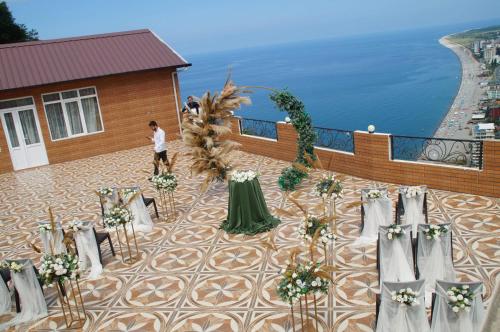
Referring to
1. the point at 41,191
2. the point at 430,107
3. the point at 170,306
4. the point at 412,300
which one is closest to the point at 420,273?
the point at 412,300

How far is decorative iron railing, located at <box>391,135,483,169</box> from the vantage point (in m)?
8.03

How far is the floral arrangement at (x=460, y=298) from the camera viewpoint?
3.80 metres

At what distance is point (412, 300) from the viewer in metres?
3.98

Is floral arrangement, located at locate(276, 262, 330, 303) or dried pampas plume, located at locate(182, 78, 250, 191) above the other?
dried pampas plume, located at locate(182, 78, 250, 191)

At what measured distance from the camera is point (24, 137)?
14016mm

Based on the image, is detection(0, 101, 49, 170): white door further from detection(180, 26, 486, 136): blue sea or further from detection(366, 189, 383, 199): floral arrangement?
detection(180, 26, 486, 136): blue sea

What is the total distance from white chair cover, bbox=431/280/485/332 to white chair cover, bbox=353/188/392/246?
2547mm

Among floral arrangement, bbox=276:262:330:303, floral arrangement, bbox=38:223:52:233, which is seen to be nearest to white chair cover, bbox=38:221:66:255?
floral arrangement, bbox=38:223:52:233

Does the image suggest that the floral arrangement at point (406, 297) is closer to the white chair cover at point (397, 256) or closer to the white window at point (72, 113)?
the white chair cover at point (397, 256)

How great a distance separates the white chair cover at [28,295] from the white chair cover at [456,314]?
4.74 m


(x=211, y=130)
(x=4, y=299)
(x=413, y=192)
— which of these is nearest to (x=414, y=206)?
(x=413, y=192)

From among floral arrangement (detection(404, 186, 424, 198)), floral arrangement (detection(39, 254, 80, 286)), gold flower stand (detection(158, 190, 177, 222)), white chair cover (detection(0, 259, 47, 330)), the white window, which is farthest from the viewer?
the white window

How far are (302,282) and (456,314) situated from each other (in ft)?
4.62

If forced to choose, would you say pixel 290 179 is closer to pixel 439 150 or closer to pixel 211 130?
pixel 211 130
